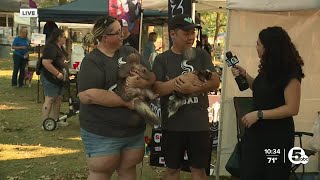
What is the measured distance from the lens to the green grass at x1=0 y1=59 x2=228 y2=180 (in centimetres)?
529

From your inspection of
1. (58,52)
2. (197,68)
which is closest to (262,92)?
(197,68)

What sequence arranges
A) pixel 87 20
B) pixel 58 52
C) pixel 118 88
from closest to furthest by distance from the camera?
1. pixel 118 88
2. pixel 58 52
3. pixel 87 20

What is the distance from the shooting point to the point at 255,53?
189 inches

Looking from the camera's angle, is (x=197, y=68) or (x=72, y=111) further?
(x=72, y=111)

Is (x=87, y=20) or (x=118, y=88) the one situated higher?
(x=87, y=20)

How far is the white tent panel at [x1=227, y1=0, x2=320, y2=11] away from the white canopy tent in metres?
0.07

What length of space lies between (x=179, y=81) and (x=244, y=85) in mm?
577

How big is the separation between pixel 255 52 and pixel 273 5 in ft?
2.29

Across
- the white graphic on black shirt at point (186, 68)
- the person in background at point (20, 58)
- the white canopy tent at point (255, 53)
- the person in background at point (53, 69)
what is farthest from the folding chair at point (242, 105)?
the person in background at point (20, 58)

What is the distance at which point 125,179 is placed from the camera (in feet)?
10.8

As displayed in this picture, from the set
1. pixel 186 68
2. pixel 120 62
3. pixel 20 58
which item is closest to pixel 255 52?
pixel 186 68

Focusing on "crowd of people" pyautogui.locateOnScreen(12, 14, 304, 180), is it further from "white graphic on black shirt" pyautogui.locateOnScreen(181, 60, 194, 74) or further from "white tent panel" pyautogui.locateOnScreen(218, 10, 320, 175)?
"white tent panel" pyautogui.locateOnScreen(218, 10, 320, 175)

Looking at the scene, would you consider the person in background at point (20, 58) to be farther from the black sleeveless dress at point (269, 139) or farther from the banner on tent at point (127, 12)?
the black sleeveless dress at point (269, 139)

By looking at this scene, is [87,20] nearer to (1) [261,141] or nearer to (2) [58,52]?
(2) [58,52]
